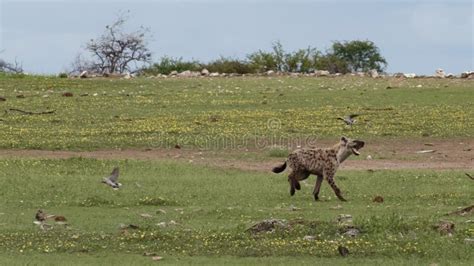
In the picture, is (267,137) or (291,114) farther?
(291,114)

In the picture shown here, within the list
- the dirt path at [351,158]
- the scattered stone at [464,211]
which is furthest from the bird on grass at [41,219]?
the dirt path at [351,158]

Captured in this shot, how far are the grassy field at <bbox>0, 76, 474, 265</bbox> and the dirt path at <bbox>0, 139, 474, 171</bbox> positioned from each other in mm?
75

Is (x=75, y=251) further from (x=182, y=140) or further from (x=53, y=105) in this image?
(x=53, y=105)

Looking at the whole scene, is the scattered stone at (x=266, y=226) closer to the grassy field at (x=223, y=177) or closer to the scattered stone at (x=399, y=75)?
the grassy field at (x=223, y=177)

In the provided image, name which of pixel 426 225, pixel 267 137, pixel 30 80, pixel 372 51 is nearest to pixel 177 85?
pixel 30 80

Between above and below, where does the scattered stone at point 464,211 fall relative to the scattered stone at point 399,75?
above

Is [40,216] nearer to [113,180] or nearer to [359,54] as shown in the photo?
[113,180]

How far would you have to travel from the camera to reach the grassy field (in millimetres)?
11625

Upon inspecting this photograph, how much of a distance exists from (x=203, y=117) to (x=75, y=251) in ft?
50.2

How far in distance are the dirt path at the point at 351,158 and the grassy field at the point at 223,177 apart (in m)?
0.07

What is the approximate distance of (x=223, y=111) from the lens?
92.5ft

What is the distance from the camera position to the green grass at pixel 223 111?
23.6 meters

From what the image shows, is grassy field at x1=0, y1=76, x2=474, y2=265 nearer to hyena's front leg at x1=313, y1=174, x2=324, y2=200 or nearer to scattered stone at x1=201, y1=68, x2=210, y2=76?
hyena's front leg at x1=313, y1=174, x2=324, y2=200

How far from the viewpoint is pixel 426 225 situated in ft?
40.8
